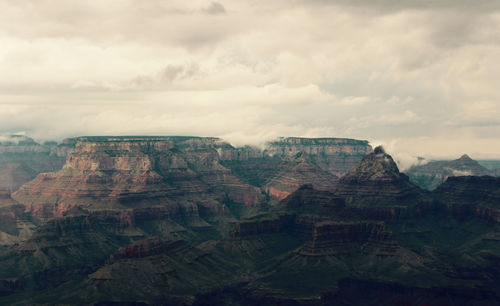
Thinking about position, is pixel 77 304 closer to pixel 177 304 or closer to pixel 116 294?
pixel 116 294

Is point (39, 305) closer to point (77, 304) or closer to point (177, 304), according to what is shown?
point (77, 304)

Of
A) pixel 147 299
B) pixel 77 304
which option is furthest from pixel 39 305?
pixel 147 299

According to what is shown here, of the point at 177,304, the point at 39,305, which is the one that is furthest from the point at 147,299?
the point at 39,305

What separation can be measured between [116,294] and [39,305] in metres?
22.3

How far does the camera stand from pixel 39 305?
19238 cm

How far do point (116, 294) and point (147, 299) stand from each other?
9.56 metres

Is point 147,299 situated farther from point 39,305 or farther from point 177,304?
point 39,305

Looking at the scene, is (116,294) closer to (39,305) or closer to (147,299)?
(147,299)

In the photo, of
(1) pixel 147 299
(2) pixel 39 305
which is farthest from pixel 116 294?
(2) pixel 39 305

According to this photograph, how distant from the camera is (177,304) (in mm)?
199000

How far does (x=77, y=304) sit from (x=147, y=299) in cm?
2059

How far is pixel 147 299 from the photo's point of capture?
652ft

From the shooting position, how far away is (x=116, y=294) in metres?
199

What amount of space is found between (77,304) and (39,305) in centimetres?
1138
